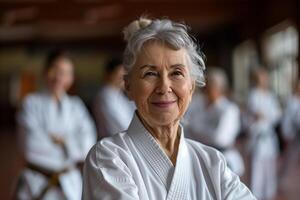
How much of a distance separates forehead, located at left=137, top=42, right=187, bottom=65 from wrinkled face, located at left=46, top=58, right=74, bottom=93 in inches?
87.5

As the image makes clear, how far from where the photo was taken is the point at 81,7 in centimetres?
1508

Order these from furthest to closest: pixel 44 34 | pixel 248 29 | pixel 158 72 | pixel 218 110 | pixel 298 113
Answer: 1. pixel 44 34
2. pixel 248 29
3. pixel 298 113
4. pixel 218 110
5. pixel 158 72

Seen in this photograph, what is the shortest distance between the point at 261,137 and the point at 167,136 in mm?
5803

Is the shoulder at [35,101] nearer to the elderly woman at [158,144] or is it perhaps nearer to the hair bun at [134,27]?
the hair bun at [134,27]

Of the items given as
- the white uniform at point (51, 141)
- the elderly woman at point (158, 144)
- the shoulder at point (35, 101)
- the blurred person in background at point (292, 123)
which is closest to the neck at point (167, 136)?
the elderly woman at point (158, 144)

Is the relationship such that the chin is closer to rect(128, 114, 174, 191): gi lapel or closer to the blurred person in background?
rect(128, 114, 174, 191): gi lapel

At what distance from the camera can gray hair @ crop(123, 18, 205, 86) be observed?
188 centimetres

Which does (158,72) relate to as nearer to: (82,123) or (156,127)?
(156,127)

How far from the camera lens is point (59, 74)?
160 inches

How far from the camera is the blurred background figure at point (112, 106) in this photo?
516 centimetres

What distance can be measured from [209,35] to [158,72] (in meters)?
21.2

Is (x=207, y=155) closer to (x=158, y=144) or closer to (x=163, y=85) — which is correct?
(x=158, y=144)

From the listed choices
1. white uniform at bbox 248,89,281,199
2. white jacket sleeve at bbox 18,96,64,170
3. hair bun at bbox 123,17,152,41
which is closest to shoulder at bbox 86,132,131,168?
hair bun at bbox 123,17,152,41

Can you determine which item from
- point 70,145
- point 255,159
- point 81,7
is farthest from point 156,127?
point 81,7
